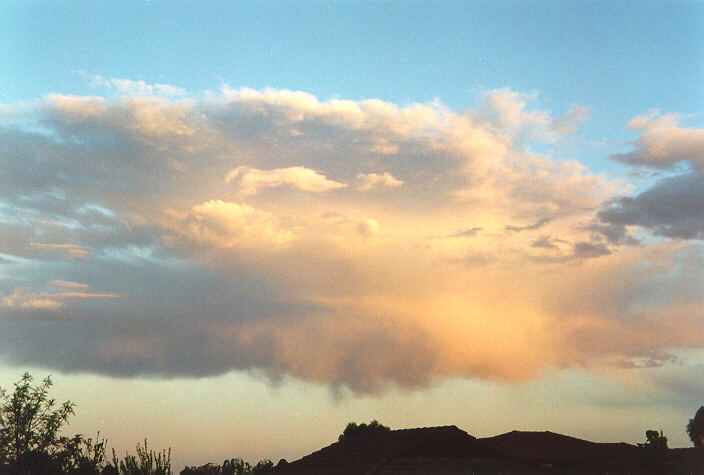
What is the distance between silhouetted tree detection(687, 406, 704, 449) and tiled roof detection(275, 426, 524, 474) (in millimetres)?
49246

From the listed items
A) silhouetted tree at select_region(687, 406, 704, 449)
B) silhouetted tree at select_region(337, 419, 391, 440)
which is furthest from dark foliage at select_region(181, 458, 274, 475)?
silhouetted tree at select_region(687, 406, 704, 449)

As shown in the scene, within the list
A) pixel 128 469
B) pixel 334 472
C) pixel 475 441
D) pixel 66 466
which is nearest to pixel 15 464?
pixel 66 466

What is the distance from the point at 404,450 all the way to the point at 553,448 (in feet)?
45.1

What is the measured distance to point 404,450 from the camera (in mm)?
31375

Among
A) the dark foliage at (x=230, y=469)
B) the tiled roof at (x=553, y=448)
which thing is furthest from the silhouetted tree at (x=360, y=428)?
the tiled roof at (x=553, y=448)

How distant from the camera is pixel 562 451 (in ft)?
134

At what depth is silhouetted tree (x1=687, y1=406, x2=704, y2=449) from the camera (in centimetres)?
7200

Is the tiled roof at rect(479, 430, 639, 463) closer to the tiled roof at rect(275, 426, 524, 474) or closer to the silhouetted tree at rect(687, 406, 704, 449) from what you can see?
the tiled roof at rect(275, 426, 524, 474)

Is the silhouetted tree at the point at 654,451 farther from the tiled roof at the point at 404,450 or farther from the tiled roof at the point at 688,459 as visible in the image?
the tiled roof at the point at 404,450

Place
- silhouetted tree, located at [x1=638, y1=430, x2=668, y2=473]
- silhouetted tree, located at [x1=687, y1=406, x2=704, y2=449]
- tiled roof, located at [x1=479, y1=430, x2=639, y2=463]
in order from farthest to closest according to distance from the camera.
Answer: silhouetted tree, located at [x1=687, y1=406, x2=704, y2=449] → tiled roof, located at [x1=479, y1=430, x2=639, y2=463] → silhouetted tree, located at [x1=638, y1=430, x2=668, y2=473]

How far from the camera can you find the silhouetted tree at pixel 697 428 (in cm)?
7200

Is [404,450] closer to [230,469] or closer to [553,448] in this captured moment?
[553,448]

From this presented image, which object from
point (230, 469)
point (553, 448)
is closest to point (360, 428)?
point (230, 469)

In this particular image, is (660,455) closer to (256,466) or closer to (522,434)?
(522,434)
